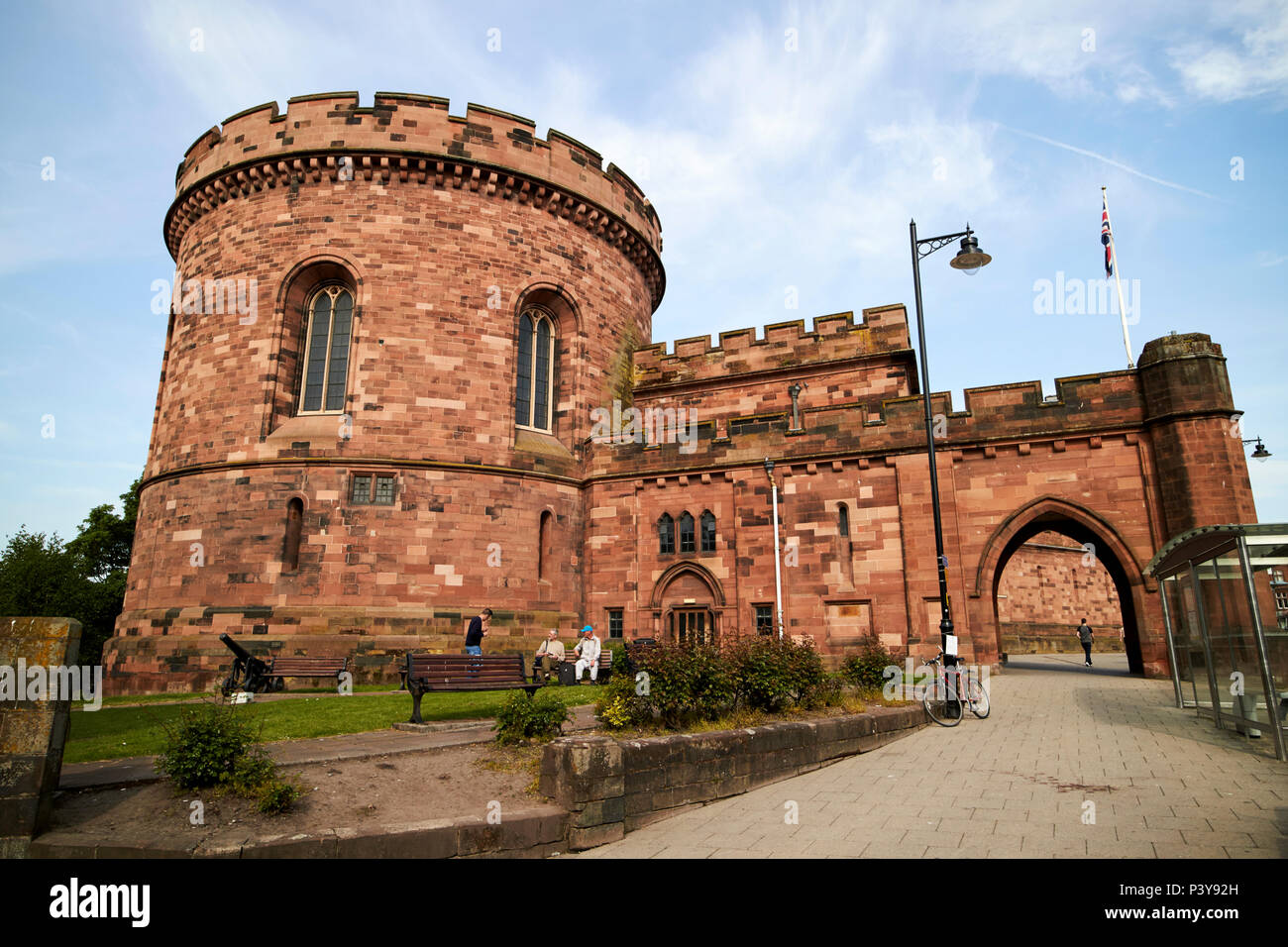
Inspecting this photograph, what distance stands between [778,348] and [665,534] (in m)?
7.08

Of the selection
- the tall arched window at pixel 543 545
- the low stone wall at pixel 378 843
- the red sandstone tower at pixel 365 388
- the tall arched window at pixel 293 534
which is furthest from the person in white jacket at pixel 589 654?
the low stone wall at pixel 378 843

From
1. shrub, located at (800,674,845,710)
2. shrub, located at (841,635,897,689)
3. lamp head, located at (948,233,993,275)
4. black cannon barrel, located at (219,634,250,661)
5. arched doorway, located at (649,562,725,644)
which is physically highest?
lamp head, located at (948,233,993,275)

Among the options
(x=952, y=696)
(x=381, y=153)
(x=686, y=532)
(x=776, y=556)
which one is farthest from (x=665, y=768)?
(x=381, y=153)

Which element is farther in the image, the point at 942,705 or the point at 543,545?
the point at 543,545

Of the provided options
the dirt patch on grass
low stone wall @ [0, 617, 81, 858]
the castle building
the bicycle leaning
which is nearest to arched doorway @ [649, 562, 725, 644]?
the castle building

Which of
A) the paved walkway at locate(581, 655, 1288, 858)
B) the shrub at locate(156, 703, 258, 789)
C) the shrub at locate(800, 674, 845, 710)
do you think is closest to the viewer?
the paved walkway at locate(581, 655, 1288, 858)

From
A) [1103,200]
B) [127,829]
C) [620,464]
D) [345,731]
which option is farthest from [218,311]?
[1103,200]

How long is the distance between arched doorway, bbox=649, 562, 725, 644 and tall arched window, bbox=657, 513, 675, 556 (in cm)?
61

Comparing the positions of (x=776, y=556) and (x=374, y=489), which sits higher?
(x=374, y=489)

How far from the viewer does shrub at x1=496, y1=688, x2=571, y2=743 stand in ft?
25.3

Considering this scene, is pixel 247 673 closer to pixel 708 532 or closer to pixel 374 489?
pixel 374 489

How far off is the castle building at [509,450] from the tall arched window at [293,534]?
0.08 m

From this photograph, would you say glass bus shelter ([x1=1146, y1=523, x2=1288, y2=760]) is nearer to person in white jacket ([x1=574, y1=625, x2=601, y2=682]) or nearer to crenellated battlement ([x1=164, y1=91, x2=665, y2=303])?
person in white jacket ([x1=574, y1=625, x2=601, y2=682])

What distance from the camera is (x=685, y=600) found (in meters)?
19.9
